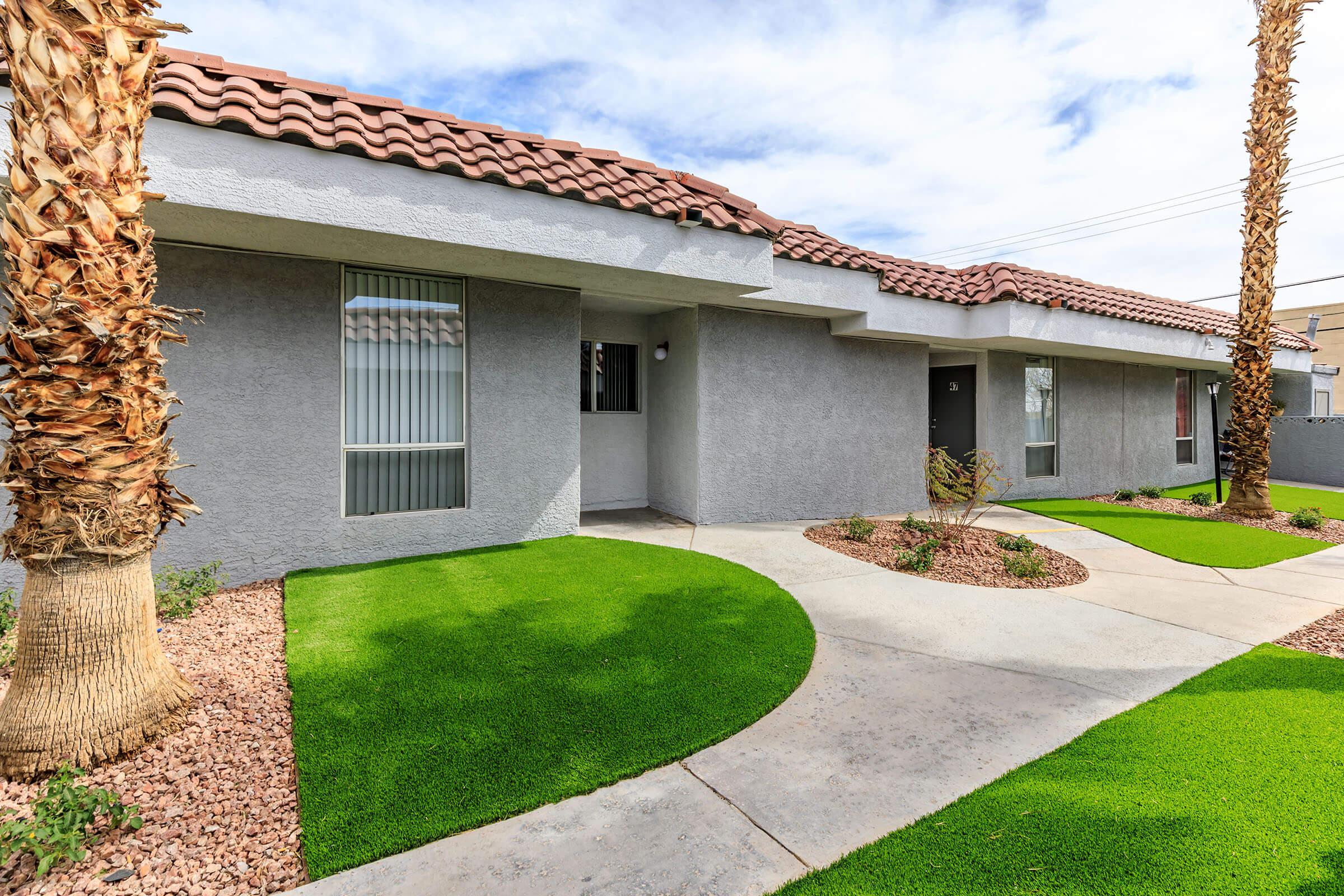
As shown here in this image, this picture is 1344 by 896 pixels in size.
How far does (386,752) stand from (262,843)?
681 millimetres

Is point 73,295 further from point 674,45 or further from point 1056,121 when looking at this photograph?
point 1056,121

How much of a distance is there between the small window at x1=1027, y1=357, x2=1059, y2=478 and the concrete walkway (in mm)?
6507

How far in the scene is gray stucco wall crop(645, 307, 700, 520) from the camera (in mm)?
9773

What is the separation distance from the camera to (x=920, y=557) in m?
7.64

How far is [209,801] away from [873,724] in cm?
355

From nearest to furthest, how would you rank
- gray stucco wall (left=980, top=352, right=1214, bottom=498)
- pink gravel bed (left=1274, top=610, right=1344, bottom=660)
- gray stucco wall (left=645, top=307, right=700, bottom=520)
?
pink gravel bed (left=1274, top=610, right=1344, bottom=660)
gray stucco wall (left=645, top=307, right=700, bottom=520)
gray stucco wall (left=980, top=352, right=1214, bottom=498)

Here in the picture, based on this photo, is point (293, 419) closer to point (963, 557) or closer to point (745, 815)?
point (745, 815)

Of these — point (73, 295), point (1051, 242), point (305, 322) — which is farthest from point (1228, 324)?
point (1051, 242)

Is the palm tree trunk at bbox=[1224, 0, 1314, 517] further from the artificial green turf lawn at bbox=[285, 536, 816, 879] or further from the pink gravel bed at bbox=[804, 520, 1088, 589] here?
the artificial green turf lawn at bbox=[285, 536, 816, 879]

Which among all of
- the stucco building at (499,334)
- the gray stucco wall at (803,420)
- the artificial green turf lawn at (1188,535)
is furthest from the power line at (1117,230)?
the stucco building at (499,334)

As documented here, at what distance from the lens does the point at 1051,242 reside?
3772 centimetres

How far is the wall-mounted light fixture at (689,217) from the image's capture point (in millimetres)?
7102

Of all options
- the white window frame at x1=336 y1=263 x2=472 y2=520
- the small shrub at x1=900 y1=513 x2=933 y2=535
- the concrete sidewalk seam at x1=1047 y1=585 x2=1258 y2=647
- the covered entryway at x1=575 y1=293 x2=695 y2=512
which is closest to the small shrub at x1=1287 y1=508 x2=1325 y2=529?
the concrete sidewalk seam at x1=1047 y1=585 x2=1258 y2=647

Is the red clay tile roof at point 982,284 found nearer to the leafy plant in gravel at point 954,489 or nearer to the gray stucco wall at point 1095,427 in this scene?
the gray stucco wall at point 1095,427
